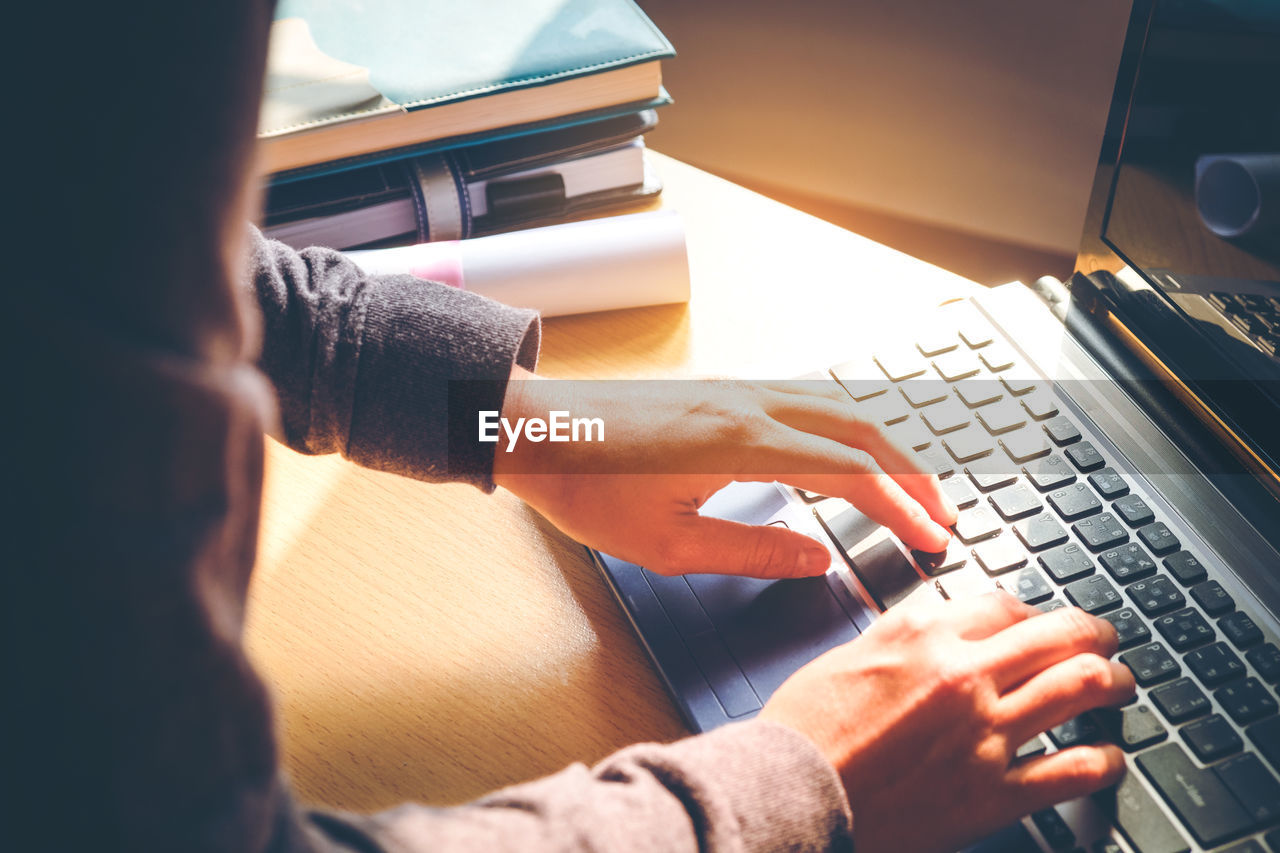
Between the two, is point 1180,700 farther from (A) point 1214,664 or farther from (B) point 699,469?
(B) point 699,469

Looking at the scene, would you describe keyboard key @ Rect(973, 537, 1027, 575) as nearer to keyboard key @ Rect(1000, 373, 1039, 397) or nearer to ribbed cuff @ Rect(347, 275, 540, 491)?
keyboard key @ Rect(1000, 373, 1039, 397)

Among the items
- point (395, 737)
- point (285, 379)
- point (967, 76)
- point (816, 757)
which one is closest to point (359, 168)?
point (285, 379)

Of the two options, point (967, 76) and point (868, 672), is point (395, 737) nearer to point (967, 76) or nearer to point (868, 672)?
point (868, 672)

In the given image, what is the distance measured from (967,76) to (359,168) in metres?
0.92

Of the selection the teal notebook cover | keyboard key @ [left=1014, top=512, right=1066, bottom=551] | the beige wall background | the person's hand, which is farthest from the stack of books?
the beige wall background

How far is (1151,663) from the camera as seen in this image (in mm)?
438

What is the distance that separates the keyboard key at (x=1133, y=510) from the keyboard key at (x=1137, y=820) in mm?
153

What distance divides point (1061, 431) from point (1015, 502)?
0.07m

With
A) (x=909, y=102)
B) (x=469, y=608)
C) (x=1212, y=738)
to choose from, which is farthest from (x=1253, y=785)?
(x=909, y=102)

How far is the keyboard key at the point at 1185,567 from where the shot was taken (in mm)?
470

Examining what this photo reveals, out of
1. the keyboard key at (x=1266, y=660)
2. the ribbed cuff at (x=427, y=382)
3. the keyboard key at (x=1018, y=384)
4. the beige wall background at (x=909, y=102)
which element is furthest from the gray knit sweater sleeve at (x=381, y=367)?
the beige wall background at (x=909, y=102)

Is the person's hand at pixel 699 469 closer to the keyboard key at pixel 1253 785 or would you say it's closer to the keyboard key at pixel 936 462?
the keyboard key at pixel 936 462

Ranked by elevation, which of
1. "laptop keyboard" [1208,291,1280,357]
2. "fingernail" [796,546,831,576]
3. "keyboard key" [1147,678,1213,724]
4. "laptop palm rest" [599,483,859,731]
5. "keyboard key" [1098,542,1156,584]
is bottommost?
"laptop palm rest" [599,483,859,731]

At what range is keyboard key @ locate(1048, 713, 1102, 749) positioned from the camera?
16.5 inches
